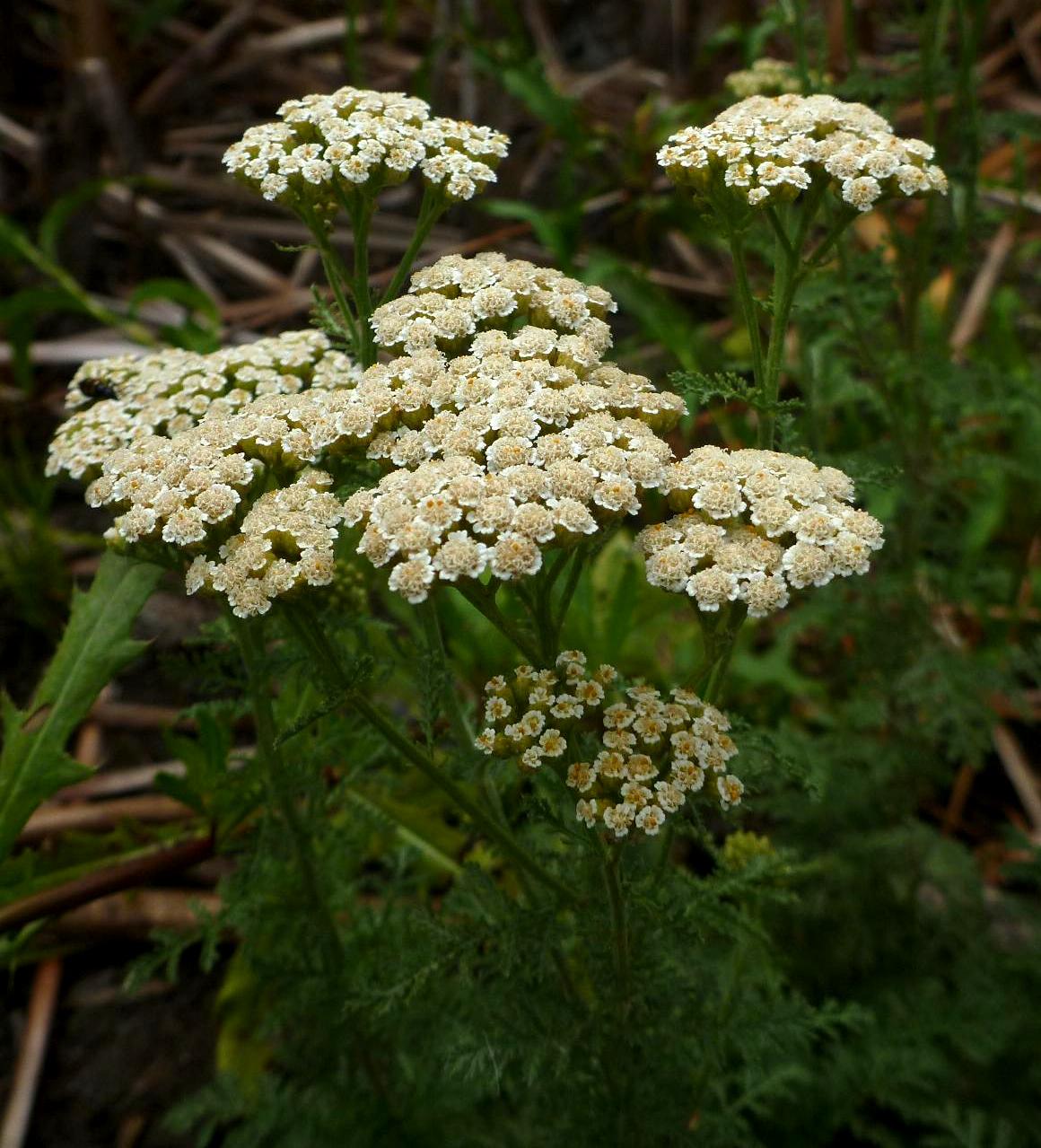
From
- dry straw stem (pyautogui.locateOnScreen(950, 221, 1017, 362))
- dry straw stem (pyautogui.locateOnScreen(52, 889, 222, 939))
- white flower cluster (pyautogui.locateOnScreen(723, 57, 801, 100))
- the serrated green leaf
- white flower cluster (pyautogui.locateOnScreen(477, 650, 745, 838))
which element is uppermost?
white flower cluster (pyautogui.locateOnScreen(723, 57, 801, 100))

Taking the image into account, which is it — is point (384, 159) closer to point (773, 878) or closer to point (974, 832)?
point (773, 878)

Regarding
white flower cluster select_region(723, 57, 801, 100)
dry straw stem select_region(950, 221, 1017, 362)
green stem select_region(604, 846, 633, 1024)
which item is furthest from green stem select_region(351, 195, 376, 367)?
dry straw stem select_region(950, 221, 1017, 362)

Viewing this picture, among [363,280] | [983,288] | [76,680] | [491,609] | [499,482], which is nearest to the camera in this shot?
[499,482]

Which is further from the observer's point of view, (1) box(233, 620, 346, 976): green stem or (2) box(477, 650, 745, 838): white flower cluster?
(1) box(233, 620, 346, 976): green stem

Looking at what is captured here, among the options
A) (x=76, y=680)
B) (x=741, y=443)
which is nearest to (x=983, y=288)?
(x=741, y=443)

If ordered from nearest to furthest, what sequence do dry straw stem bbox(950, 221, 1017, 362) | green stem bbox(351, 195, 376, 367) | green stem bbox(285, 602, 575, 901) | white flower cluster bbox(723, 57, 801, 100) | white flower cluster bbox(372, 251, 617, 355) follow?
green stem bbox(285, 602, 575, 901) → white flower cluster bbox(372, 251, 617, 355) → green stem bbox(351, 195, 376, 367) → white flower cluster bbox(723, 57, 801, 100) → dry straw stem bbox(950, 221, 1017, 362)

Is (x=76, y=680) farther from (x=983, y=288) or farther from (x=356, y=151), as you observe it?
(x=983, y=288)

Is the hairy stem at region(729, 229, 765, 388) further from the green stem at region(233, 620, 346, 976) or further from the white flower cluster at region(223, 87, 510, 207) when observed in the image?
the green stem at region(233, 620, 346, 976)

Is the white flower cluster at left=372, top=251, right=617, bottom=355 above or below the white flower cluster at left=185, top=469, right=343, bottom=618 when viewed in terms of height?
above
